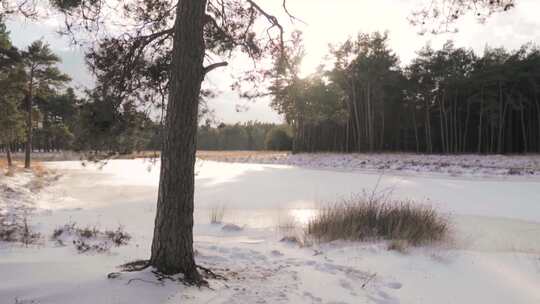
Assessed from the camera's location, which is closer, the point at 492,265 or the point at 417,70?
the point at 492,265

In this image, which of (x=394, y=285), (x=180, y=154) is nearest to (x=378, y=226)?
(x=394, y=285)

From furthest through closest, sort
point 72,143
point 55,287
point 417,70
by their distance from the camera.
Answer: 1. point 417,70
2. point 72,143
3. point 55,287

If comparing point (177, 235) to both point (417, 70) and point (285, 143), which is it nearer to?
point (417, 70)

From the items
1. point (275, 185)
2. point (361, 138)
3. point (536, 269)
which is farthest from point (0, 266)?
point (361, 138)

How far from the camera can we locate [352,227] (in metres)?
6.13

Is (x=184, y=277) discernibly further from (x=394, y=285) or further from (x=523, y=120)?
(x=523, y=120)

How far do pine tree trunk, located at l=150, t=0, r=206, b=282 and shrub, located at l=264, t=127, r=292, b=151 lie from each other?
5256 cm

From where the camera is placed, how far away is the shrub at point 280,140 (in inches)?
2245

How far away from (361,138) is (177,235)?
1353 inches

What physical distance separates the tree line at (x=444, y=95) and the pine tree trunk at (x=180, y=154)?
2382 centimetres

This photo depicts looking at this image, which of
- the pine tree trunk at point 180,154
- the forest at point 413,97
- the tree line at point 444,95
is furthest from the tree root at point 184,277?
the tree line at point 444,95

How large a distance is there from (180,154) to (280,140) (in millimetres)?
54628

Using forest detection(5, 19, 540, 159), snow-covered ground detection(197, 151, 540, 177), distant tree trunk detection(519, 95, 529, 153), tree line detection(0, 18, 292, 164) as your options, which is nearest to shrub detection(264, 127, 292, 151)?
forest detection(5, 19, 540, 159)

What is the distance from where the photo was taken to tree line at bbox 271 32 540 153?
30766 millimetres
